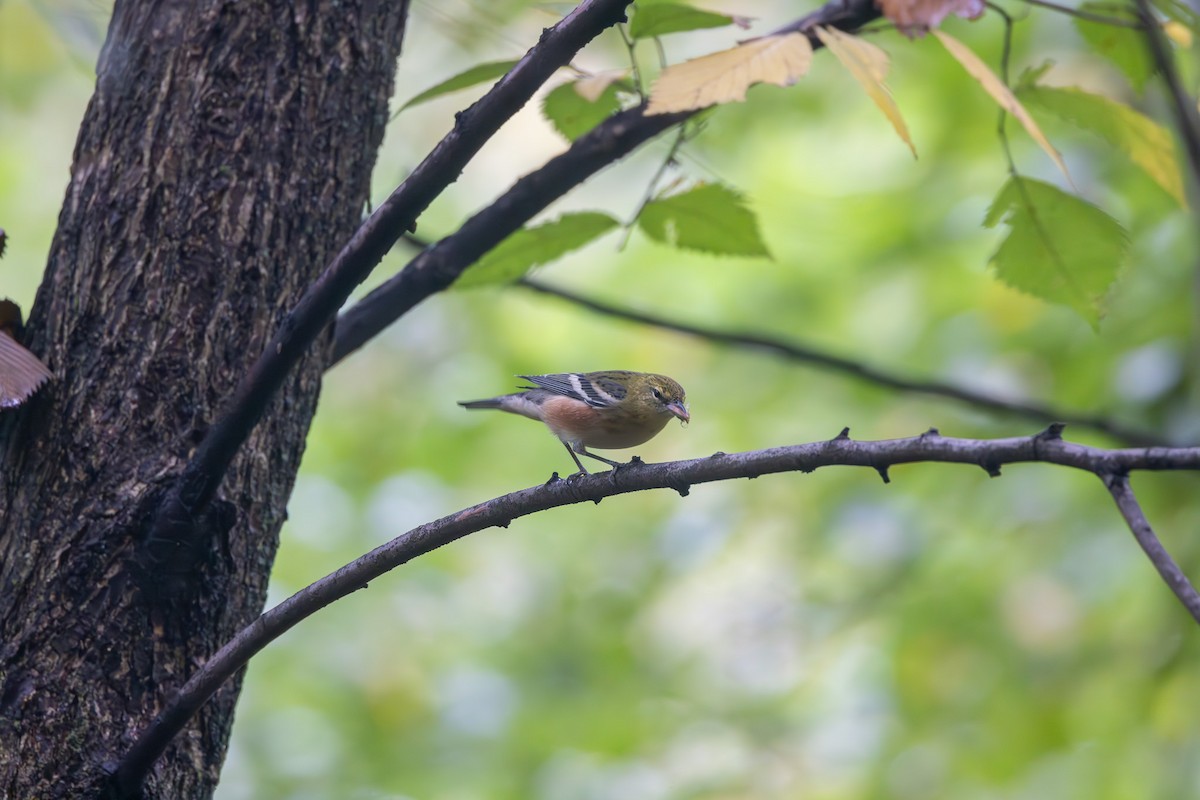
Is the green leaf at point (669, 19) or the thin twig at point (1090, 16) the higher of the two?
the thin twig at point (1090, 16)

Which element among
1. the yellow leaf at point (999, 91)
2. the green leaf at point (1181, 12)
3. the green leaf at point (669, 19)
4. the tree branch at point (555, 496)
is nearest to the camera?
the tree branch at point (555, 496)

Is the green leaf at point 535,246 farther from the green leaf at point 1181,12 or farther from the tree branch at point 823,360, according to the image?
the green leaf at point 1181,12

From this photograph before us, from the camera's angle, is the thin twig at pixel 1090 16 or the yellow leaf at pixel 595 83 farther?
the yellow leaf at pixel 595 83

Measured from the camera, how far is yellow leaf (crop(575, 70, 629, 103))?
2.40 m

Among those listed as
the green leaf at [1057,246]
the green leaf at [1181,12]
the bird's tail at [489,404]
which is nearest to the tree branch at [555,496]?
the green leaf at [1057,246]

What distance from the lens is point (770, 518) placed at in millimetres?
5887

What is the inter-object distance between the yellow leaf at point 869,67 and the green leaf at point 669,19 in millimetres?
322

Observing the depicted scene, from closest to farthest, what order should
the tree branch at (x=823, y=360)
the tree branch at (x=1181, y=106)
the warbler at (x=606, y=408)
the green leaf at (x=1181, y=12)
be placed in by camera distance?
the tree branch at (x=1181, y=106), the green leaf at (x=1181, y=12), the tree branch at (x=823, y=360), the warbler at (x=606, y=408)

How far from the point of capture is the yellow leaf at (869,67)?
192 cm

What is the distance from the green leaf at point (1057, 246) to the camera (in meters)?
2.57

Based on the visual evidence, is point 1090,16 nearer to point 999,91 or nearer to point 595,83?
point 999,91

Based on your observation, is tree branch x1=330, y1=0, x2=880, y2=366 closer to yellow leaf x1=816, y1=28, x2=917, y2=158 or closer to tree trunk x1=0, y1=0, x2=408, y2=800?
tree trunk x1=0, y1=0, x2=408, y2=800

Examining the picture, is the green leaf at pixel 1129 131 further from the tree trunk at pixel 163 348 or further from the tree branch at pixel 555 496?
the tree trunk at pixel 163 348

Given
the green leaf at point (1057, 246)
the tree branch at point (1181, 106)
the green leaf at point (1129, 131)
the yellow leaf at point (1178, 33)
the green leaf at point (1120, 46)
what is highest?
the yellow leaf at point (1178, 33)
